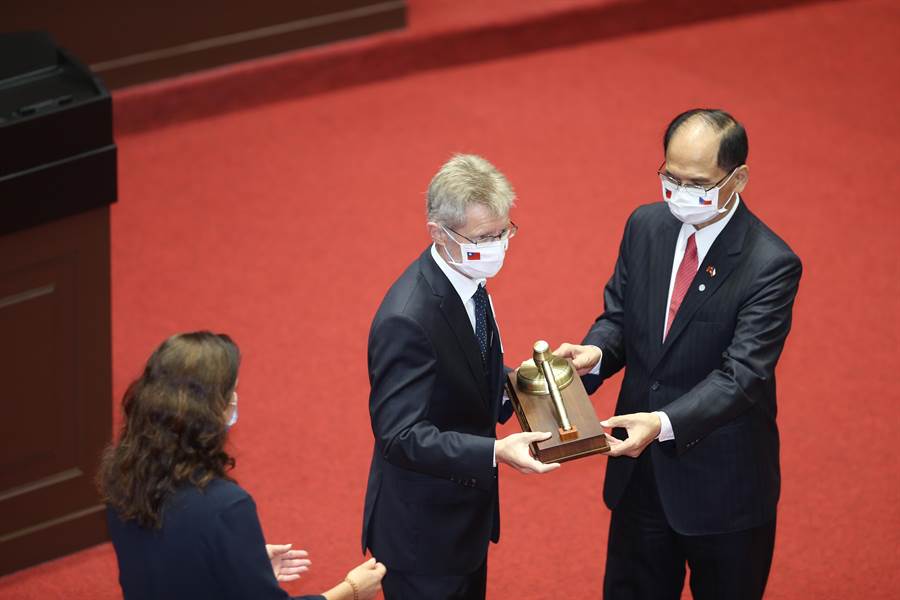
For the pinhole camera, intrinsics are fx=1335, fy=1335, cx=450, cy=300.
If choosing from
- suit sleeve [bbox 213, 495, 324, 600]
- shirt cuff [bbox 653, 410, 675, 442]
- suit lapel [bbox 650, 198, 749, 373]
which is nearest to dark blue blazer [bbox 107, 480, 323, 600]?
suit sleeve [bbox 213, 495, 324, 600]

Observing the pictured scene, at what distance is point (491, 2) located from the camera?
23.8 ft

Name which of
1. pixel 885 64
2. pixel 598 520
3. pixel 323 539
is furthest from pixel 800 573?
pixel 885 64

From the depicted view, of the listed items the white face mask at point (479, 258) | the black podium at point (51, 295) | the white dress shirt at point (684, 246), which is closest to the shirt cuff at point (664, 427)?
the white dress shirt at point (684, 246)

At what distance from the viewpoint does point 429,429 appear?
108 inches

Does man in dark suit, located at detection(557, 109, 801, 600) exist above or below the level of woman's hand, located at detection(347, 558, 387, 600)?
above

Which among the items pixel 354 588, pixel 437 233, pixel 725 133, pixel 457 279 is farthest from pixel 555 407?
pixel 725 133

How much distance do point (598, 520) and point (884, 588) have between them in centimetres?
88

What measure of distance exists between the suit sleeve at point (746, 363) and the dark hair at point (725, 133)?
0.80 ft

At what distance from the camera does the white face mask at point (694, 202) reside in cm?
295

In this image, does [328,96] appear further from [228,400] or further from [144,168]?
[228,400]

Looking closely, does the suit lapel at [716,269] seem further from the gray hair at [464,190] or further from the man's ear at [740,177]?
the gray hair at [464,190]

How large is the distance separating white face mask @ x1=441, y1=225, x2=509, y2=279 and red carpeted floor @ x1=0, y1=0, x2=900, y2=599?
1.46 metres

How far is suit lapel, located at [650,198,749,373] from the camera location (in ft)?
9.73

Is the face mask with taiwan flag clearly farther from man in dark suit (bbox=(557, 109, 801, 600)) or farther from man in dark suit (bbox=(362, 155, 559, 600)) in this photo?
man in dark suit (bbox=(557, 109, 801, 600))
